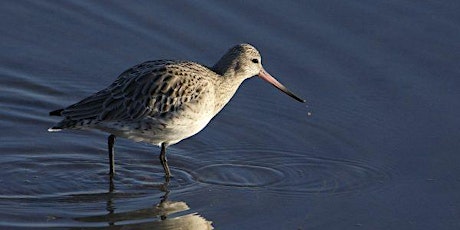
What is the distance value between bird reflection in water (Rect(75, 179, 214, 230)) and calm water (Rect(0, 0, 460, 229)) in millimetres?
18

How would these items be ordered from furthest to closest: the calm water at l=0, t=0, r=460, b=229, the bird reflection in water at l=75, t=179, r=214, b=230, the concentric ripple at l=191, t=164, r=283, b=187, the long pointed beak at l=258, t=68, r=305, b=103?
the long pointed beak at l=258, t=68, r=305, b=103 < the concentric ripple at l=191, t=164, r=283, b=187 < the calm water at l=0, t=0, r=460, b=229 < the bird reflection in water at l=75, t=179, r=214, b=230

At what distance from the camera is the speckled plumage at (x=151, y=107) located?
9297 millimetres

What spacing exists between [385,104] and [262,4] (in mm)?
1942

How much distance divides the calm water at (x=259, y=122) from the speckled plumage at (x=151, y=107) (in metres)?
0.36

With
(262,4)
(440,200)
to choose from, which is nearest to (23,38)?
(262,4)

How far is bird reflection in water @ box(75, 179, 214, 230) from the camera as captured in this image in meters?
8.27

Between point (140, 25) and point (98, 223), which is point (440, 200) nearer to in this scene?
point (98, 223)

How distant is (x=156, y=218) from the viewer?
8.42m

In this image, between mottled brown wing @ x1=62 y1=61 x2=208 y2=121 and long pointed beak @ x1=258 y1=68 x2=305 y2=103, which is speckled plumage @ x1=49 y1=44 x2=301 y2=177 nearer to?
mottled brown wing @ x1=62 y1=61 x2=208 y2=121

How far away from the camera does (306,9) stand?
1145 centimetres

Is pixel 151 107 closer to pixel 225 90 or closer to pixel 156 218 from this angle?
pixel 225 90

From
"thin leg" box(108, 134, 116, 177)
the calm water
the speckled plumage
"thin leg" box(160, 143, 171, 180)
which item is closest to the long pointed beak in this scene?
the calm water

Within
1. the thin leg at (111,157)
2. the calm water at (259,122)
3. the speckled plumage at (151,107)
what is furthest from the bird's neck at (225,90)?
the thin leg at (111,157)

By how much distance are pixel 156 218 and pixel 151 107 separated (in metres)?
Result: 1.20
